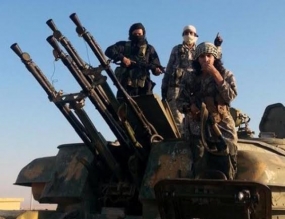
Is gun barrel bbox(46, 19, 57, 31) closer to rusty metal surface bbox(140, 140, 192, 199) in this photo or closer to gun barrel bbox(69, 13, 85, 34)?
gun barrel bbox(69, 13, 85, 34)

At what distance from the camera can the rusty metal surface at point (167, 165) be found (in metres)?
7.26

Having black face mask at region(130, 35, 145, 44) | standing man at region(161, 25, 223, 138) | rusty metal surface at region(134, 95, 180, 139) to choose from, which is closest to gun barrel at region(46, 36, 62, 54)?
rusty metal surface at region(134, 95, 180, 139)

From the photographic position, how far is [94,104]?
7934mm

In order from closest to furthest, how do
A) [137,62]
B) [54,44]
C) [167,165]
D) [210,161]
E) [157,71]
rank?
[210,161]
[167,165]
[54,44]
[137,62]
[157,71]

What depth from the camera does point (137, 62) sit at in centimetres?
935

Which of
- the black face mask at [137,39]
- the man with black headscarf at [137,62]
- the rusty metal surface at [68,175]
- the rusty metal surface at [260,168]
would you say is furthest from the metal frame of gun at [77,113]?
the black face mask at [137,39]

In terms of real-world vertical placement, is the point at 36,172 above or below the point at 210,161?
below

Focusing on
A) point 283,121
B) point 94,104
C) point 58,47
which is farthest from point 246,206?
point 283,121

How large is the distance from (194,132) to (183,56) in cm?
333

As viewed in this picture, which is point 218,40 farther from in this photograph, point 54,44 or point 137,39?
point 54,44

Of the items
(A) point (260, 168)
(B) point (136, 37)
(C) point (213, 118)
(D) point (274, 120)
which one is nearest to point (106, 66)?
(C) point (213, 118)

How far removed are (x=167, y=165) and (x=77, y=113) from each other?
5.01 ft

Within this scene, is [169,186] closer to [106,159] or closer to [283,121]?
[106,159]

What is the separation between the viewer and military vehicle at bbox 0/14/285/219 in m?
7.26
